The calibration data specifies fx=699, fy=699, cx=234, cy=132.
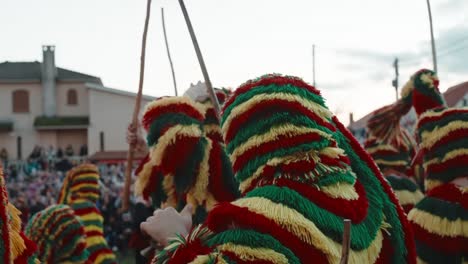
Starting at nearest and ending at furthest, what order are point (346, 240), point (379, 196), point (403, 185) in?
1. point (346, 240)
2. point (379, 196)
3. point (403, 185)

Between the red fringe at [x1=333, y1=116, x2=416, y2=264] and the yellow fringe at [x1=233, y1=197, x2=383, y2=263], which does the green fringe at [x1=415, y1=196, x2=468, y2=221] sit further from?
the yellow fringe at [x1=233, y1=197, x2=383, y2=263]

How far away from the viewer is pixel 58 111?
45500mm

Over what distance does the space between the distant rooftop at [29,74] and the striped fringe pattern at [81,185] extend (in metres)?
38.5

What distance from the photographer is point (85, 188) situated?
7.67m

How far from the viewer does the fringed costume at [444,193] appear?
11.5ft

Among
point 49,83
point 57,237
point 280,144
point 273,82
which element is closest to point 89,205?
point 57,237

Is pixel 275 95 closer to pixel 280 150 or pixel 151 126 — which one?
pixel 280 150

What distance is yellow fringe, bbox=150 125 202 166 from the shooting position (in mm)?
4102

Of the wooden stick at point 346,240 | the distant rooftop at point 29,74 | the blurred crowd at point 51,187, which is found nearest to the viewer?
the wooden stick at point 346,240

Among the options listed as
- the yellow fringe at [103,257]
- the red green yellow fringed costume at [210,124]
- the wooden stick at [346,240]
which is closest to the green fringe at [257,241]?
the wooden stick at [346,240]

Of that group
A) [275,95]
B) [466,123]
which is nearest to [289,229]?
[275,95]

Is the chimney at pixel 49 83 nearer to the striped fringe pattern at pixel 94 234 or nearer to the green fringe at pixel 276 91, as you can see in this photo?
the striped fringe pattern at pixel 94 234

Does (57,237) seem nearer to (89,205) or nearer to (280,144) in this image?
(89,205)

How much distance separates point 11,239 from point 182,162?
1.76m
